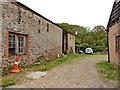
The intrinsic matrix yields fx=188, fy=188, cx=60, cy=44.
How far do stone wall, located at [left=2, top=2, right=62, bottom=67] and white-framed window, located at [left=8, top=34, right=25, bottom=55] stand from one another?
1.12ft

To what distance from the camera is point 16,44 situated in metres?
12.1

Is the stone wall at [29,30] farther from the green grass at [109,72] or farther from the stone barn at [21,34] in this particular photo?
the green grass at [109,72]

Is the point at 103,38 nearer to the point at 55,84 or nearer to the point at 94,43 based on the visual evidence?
the point at 94,43

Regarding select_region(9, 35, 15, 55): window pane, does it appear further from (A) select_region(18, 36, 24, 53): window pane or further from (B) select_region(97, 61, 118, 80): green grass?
(B) select_region(97, 61, 118, 80): green grass

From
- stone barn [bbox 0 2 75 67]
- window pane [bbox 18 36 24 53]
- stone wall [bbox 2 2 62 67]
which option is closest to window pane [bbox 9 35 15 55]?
stone barn [bbox 0 2 75 67]

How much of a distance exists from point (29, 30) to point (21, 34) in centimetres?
106

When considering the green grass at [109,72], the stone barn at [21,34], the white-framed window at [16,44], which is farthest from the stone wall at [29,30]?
the green grass at [109,72]

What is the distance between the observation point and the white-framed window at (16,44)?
11584mm

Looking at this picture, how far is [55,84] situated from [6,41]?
179 inches

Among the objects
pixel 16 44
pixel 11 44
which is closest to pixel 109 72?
pixel 16 44

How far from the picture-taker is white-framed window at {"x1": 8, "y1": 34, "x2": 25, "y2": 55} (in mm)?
11584

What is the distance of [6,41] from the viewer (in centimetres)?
1064

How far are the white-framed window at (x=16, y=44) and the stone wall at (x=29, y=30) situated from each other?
34cm

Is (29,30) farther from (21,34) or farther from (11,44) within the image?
(11,44)
